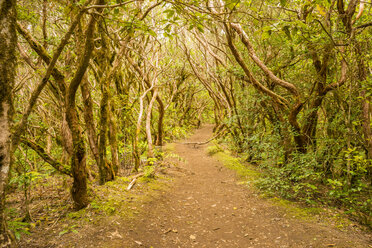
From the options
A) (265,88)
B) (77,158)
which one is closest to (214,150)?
(265,88)

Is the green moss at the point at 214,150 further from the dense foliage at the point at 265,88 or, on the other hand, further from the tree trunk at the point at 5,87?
the tree trunk at the point at 5,87

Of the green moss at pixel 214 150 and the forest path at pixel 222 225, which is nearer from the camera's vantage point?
the forest path at pixel 222 225

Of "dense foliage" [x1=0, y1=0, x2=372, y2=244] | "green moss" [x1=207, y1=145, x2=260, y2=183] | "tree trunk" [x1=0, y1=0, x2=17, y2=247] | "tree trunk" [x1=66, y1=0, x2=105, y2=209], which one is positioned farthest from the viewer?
"green moss" [x1=207, y1=145, x2=260, y2=183]

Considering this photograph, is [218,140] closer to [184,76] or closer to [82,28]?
[184,76]

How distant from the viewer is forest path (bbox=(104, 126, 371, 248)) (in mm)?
3648

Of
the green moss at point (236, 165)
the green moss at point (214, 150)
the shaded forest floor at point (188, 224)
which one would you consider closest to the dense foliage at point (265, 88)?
the shaded forest floor at point (188, 224)

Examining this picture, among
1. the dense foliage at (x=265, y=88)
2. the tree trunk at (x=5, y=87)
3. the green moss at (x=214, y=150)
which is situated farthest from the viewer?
the green moss at (x=214, y=150)

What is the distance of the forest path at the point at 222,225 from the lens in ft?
12.0

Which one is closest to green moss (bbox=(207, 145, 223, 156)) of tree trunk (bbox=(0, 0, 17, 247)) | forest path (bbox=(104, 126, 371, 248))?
forest path (bbox=(104, 126, 371, 248))

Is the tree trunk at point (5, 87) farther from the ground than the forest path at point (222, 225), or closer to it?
farther from the ground

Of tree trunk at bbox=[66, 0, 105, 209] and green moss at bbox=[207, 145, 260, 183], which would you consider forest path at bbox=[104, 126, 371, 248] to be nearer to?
green moss at bbox=[207, 145, 260, 183]

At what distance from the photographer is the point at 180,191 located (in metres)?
6.78

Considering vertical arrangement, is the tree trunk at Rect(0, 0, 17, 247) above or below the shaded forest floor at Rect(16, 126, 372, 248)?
above

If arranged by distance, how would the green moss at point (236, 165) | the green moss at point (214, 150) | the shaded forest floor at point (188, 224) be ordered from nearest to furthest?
1. the shaded forest floor at point (188, 224)
2. the green moss at point (236, 165)
3. the green moss at point (214, 150)
